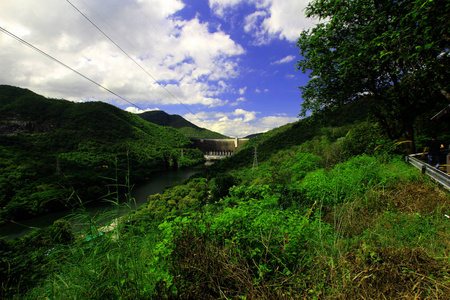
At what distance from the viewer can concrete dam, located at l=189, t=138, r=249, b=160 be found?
8069 centimetres

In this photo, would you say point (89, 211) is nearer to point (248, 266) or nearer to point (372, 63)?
point (248, 266)

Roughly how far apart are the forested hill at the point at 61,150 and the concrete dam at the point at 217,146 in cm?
700

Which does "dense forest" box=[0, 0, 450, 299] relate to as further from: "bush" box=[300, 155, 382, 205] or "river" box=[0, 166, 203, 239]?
"river" box=[0, 166, 203, 239]

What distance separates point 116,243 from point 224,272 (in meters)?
1.31

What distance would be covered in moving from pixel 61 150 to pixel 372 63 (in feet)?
192

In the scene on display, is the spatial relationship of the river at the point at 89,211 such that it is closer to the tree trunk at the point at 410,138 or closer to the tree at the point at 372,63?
the tree at the point at 372,63

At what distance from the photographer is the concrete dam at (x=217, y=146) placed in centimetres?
8069

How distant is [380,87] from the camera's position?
26.0ft

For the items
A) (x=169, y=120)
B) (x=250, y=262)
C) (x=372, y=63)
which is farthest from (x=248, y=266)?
(x=169, y=120)

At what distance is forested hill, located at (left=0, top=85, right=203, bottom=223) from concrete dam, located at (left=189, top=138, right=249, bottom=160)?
23.0 ft

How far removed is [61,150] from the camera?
4462 cm

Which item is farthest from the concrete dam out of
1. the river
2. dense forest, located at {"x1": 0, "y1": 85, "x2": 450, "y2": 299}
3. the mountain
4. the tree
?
dense forest, located at {"x1": 0, "y1": 85, "x2": 450, "y2": 299}

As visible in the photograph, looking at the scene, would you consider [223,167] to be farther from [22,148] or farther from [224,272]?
[224,272]

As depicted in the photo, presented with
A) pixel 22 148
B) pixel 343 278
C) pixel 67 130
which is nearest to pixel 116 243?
pixel 343 278
